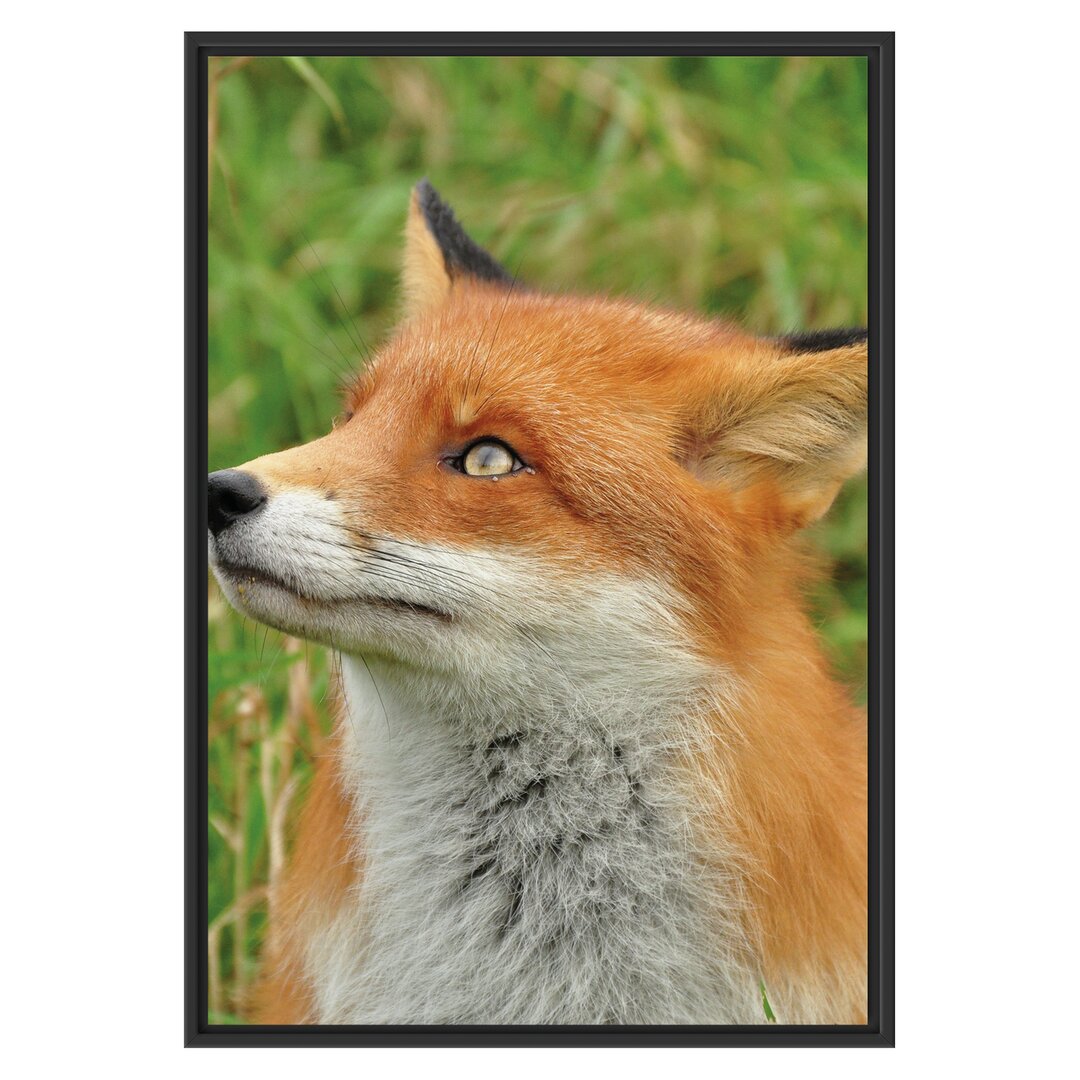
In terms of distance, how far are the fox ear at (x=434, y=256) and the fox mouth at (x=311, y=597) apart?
1.33 m

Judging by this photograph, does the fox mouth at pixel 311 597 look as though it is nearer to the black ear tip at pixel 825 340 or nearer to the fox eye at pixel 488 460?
the fox eye at pixel 488 460

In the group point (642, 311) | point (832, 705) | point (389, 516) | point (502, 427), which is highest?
point (642, 311)

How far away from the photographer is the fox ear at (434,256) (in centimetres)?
427

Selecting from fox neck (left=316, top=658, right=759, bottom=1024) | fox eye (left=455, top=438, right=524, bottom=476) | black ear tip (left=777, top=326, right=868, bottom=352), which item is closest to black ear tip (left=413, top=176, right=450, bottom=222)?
fox eye (left=455, top=438, right=524, bottom=476)

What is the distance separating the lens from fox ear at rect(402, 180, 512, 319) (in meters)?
4.27

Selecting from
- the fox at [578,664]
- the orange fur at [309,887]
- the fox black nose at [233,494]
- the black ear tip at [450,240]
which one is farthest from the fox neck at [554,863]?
the black ear tip at [450,240]

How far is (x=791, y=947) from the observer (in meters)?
3.57

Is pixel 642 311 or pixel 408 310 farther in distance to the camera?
pixel 408 310

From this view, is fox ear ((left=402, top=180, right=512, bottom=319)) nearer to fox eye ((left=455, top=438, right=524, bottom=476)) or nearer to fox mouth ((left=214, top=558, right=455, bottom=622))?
fox eye ((left=455, top=438, right=524, bottom=476))

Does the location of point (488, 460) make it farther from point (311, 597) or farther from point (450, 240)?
point (450, 240)

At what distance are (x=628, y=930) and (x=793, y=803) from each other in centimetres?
58
